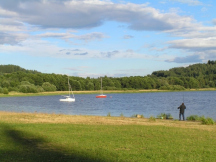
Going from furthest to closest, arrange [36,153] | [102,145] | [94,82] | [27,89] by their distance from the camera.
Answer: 1. [94,82]
2. [27,89]
3. [102,145]
4. [36,153]

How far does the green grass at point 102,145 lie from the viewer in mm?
9031

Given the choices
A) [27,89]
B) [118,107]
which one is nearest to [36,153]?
[118,107]

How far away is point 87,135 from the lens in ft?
42.4

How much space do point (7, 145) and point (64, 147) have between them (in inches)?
87.4

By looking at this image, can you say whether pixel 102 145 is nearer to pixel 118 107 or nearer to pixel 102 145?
pixel 102 145

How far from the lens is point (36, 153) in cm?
950

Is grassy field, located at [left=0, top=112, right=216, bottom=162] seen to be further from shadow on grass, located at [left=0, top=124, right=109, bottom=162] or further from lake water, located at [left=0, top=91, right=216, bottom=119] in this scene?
lake water, located at [left=0, top=91, right=216, bottom=119]

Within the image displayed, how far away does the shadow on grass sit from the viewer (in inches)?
346

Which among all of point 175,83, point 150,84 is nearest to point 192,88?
point 175,83

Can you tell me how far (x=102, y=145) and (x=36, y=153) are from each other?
258 cm

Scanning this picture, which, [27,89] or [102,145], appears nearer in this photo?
[102,145]

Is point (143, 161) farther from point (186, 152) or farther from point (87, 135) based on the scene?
point (87, 135)

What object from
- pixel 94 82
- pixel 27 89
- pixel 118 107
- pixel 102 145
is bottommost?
pixel 118 107

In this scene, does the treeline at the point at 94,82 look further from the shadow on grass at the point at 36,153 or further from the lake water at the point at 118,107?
the shadow on grass at the point at 36,153
